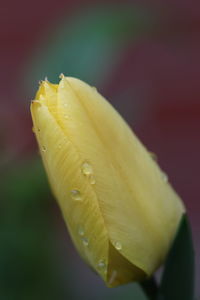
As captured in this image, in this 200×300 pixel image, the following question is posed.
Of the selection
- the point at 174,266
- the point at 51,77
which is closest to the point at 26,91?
the point at 51,77

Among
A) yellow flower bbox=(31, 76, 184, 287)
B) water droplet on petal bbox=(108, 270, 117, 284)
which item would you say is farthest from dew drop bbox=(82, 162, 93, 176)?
water droplet on petal bbox=(108, 270, 117, 284)

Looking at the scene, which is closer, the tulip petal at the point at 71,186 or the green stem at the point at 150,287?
the tulip petal at the point at 71,186

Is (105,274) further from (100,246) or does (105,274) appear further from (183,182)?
(183,182)

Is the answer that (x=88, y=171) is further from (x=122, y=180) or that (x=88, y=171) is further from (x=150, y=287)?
(x=150, y=287)

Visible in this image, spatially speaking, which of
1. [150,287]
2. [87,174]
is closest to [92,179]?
[87,174]

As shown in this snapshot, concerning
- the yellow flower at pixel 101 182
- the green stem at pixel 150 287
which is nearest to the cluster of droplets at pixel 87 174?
the yellow flower at pixel 101 182

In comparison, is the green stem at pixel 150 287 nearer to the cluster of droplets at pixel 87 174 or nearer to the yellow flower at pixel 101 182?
the yellow flower at pixel 101 182

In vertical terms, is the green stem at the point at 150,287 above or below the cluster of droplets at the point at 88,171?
below
